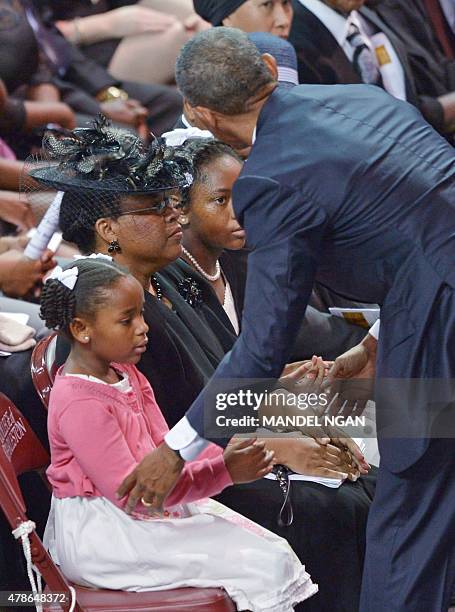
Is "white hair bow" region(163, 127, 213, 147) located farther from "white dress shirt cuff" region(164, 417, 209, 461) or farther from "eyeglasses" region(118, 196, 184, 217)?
"white dress shirt cuff" region(164, 417, 209, 461)

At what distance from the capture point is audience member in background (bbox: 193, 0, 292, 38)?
16.5ft

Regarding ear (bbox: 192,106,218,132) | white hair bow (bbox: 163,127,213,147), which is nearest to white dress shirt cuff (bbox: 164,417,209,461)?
ear (bbox: 192,106,218,132)

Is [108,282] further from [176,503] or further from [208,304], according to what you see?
[208,304]

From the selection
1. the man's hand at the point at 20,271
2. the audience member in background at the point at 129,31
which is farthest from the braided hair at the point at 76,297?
the audience member in background at the point at 129,31

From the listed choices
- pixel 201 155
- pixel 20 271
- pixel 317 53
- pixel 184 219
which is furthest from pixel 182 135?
pixel 317 53

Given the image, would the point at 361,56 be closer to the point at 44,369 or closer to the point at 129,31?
the point at 129,31

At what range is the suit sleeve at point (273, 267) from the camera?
274 cm

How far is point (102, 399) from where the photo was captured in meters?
2.92

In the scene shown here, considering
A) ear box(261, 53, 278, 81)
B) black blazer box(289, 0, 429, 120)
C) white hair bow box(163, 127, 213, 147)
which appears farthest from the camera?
black blazer box(289, 0, 429, 120)

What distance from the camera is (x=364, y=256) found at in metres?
2.85

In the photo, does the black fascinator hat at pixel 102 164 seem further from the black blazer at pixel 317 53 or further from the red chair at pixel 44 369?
the black blazer at pixel 317 53

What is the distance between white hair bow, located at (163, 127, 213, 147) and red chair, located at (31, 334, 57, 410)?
0.88m

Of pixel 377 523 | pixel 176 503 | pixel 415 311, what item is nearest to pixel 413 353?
pixel 415 311

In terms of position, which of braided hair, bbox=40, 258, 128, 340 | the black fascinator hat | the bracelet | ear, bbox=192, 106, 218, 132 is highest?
ear, bbox=192, 106, 218, 132
